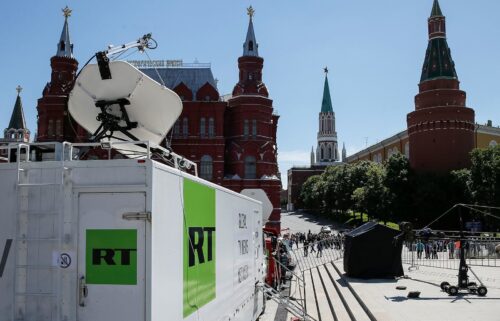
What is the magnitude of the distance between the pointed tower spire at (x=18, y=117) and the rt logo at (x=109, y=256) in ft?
309

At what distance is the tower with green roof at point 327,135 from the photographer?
140 meters

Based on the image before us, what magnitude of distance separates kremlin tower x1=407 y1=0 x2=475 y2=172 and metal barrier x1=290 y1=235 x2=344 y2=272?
2882cm

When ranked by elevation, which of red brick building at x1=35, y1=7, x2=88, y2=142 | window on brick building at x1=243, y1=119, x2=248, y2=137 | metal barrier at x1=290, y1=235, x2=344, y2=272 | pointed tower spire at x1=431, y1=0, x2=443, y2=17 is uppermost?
pointed tower spire at x1=431, y1=0, x2=443, y2=17

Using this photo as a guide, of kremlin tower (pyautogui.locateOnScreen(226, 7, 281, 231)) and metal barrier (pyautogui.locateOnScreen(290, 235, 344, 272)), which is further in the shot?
kremlin tower (pyautogui.locateOnScreen(226, 7, 281, 231))

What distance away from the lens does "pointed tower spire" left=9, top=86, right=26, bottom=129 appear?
300ft

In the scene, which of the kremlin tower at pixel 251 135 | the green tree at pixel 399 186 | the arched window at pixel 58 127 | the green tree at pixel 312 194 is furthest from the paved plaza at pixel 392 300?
the green tree at pixel 312 194

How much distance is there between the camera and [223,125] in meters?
56.5

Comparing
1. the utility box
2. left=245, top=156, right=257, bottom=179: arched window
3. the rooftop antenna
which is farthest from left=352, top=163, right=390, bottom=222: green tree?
the utility box

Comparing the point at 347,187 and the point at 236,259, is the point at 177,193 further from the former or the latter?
the point at 347,187

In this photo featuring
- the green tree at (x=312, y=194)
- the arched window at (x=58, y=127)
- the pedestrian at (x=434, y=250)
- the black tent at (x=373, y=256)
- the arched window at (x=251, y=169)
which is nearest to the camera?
the black tent at (x=373, y=256)

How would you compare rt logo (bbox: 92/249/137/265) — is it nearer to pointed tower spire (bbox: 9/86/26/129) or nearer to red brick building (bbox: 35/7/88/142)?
red brick building (bbox: 35/7/88/142)

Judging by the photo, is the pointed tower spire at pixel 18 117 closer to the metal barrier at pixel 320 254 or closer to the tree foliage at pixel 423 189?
the tree foliage at pixel 423 189

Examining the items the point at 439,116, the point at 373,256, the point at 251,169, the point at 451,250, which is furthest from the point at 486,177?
the point at 373,256

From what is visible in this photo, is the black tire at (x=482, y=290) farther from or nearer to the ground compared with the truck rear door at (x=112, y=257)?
nearer to the ground
